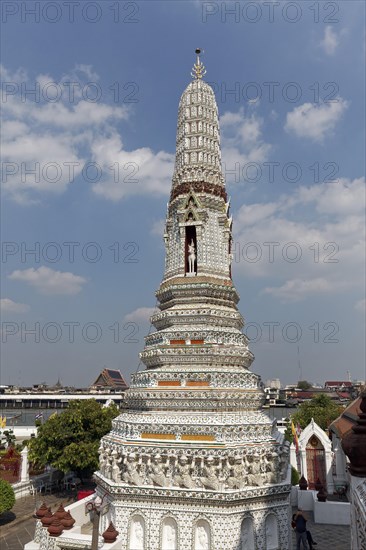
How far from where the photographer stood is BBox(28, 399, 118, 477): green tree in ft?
84.7

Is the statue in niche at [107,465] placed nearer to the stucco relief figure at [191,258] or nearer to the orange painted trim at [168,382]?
the orange painted trim at [168,382]

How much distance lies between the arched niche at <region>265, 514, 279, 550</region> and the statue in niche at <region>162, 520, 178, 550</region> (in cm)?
281

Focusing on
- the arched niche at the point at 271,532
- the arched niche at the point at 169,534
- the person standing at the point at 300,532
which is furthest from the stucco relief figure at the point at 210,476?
the person standing at the point at 300,532

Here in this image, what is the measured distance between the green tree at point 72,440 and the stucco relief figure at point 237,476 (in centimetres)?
1465

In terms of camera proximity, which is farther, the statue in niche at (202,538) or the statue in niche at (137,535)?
the statue in niche at (137,535)

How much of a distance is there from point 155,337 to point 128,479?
202 inches

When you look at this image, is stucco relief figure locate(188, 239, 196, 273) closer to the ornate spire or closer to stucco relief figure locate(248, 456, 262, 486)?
the ornate spire

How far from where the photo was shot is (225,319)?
57.1 ft

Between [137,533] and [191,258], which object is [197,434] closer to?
[137,533]

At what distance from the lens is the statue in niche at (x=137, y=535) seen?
13711 millimetres

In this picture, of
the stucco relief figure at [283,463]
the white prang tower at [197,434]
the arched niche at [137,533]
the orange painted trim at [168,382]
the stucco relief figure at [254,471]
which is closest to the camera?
the white prang tower at [197,434]

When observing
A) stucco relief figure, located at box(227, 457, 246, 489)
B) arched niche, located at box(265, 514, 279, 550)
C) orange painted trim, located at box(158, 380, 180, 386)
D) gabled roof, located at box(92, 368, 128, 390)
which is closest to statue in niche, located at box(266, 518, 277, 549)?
arched niche, located at box(265, 514, 279, 550)

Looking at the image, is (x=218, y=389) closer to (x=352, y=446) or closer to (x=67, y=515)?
(x=67, y=515)

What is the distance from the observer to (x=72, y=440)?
2692cm
